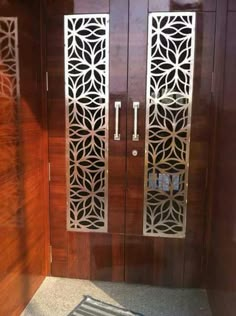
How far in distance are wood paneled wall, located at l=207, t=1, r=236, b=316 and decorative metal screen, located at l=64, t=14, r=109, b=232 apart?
0.76 m

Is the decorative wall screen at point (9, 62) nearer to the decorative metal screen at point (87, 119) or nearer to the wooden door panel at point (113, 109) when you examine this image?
the decorative metal screen at point (87, 119)

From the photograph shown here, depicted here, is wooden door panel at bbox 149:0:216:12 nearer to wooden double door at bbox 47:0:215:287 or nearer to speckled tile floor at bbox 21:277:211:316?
wooden double door at bbox 47:0:215:287

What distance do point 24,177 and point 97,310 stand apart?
996 mm

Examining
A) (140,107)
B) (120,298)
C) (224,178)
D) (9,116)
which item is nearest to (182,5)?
(140,107)

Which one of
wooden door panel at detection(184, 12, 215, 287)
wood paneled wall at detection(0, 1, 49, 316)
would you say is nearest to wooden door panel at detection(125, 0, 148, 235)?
wooden door panel at detection(184, 12, 215, 287)

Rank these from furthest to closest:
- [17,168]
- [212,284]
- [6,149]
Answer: [212,284]
[17,168]
[6,149]

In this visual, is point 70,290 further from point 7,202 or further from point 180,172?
point 180,172

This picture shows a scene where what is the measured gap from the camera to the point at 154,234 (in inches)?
85.9

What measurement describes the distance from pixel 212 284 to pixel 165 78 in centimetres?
143

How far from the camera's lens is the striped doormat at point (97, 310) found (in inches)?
75.4

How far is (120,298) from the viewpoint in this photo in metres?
2.08

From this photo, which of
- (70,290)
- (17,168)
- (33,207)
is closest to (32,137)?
(17,168)

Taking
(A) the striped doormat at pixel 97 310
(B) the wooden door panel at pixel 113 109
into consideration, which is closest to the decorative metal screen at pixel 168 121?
(B) the wooden door panel at pixel 113 109

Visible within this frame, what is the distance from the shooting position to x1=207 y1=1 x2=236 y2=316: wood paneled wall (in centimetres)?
159
